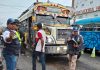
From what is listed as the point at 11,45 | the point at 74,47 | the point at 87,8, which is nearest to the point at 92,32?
the point at 74,47

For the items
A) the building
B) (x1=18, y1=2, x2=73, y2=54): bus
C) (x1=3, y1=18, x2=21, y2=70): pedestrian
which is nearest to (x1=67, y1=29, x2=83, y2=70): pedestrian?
(x1=3, y1=18, x2=21, y2=70): pedestrian

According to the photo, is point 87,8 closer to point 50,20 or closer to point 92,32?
point 92,32

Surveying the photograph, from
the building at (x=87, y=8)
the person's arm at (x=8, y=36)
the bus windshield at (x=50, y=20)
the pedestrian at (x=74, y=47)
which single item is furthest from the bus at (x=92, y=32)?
the building at (x=87, y=8)

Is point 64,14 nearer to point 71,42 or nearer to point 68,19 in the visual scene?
point 68,19

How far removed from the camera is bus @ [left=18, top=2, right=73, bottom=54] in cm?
1377

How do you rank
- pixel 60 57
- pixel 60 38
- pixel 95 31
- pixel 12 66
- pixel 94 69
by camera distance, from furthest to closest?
pixel 95 31
pixel 60 57
pixel 60 38
pixel 94 69
pixel 12 66

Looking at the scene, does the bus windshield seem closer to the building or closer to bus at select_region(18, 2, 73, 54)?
bus at select_region(18, 2, 73, 54)

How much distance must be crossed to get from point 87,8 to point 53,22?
32.3 meters

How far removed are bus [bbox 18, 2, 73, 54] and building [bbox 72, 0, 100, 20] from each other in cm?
2688

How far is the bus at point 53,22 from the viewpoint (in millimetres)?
13766

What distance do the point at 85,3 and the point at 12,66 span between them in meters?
42.0

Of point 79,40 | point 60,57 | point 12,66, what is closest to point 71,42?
point 79,40

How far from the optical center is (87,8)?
152 ft

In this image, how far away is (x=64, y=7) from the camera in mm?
15570
